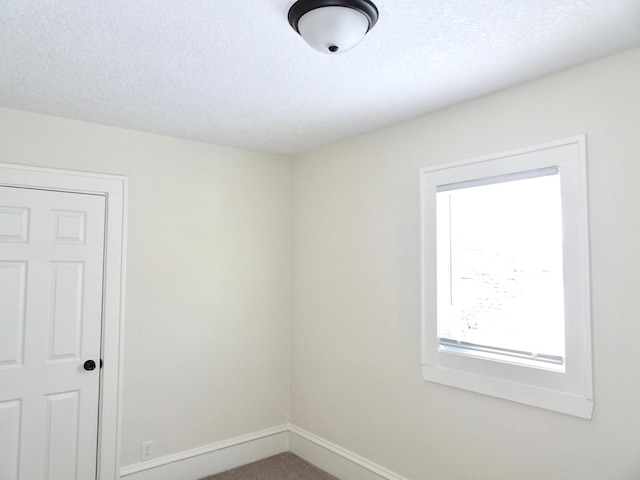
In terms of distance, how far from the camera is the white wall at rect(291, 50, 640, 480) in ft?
6.28

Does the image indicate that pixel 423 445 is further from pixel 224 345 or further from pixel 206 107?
pixel 206 107

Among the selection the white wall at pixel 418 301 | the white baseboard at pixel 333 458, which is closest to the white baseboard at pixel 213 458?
the white baseboard at pixel 333 458

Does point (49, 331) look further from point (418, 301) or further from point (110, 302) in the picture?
point (418, 301)

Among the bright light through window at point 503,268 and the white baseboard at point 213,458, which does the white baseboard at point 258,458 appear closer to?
the white baseboard at point 213,458

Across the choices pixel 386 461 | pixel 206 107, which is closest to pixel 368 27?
pixel 206 107

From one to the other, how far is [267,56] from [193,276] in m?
1.92

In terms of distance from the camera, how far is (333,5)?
150 cm

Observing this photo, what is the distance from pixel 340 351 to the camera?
3.33m

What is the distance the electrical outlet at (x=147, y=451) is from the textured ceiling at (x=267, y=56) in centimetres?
226

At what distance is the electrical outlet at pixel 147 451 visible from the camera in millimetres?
3029

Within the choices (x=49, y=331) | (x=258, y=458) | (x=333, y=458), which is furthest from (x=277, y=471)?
(x=49, y=331)

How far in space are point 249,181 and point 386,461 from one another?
7.84 feet

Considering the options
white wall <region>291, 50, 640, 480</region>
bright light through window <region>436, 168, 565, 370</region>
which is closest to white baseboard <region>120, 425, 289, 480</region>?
white wall <region>291, 50, 640, 480</region>

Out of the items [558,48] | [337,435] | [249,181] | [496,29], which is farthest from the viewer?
[249,181]
